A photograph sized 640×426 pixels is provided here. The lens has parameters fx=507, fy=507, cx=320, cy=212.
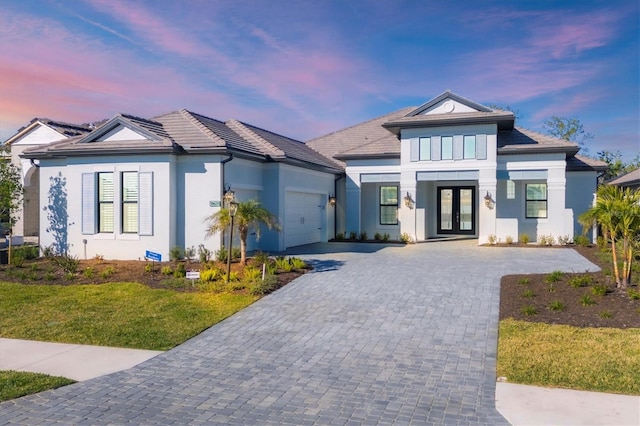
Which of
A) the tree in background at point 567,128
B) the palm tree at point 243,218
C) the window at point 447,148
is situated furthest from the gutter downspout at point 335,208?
the tree in background at point 567,128

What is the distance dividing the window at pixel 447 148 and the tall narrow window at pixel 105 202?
42.6 feet

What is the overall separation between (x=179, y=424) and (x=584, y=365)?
5.17 metres

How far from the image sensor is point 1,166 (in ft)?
53.6

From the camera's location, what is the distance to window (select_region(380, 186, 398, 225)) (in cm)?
2391

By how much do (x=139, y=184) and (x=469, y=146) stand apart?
13.0 meters

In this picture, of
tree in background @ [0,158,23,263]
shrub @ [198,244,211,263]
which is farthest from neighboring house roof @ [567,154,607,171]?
tree in background @ [0,158,23,263]

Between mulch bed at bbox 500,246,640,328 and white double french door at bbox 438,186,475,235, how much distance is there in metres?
12.5

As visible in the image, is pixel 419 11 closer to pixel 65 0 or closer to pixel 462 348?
pixel 65 0

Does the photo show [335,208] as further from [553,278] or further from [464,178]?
[553,278]

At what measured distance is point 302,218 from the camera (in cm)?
2039

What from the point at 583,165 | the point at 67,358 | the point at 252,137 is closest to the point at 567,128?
the point at 583,165

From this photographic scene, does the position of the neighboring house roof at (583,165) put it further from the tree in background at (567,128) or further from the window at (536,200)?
the tree in background at (567,128)

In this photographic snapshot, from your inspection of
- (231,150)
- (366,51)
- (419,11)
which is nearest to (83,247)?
(231,150)

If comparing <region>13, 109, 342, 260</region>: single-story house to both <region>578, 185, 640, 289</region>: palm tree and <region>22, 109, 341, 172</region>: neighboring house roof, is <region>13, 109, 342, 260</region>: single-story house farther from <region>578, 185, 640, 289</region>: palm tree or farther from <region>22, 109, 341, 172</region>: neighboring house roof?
<region>578, 185, 640, 289</region>: palm tree
